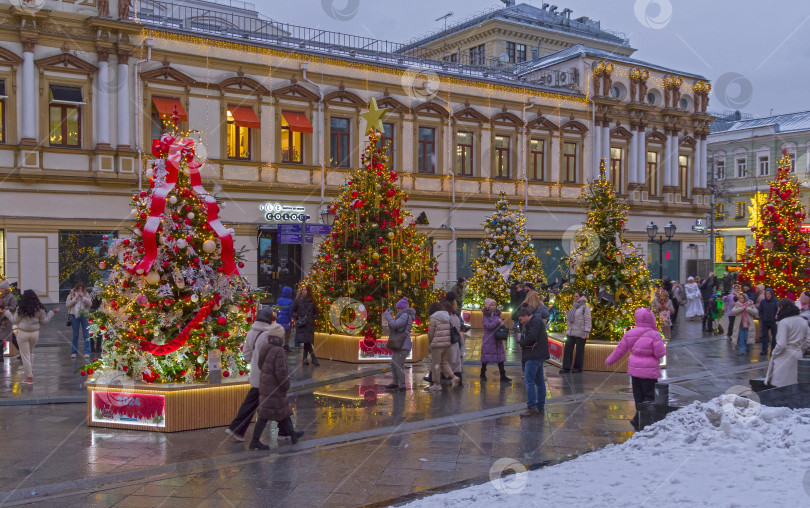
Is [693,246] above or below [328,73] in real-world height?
below

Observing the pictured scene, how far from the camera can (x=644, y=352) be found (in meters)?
10.6

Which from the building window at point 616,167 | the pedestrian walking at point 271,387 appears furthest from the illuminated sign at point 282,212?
the pedestrian walking at point 271,387

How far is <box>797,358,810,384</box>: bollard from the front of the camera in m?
9.98

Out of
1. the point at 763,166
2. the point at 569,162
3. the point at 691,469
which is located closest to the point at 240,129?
the point at 569,162

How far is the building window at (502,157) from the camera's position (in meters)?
35.9

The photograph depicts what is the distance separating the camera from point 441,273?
33375mm

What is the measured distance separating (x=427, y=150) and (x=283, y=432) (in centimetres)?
2493

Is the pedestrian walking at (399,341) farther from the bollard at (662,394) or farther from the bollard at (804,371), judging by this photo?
the bollard at (804,371)

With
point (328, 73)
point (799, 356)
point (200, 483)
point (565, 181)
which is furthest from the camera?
point (565, 181)

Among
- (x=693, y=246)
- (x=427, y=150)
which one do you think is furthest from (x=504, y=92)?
(x=693, y=246)

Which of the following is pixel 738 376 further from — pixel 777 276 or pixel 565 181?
pixel 565 181

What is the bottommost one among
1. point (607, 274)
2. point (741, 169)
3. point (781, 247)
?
point (607, 274)

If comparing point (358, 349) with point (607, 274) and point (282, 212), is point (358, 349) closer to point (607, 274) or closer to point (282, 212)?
point (607, 274)

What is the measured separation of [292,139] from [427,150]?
21.3 feet
